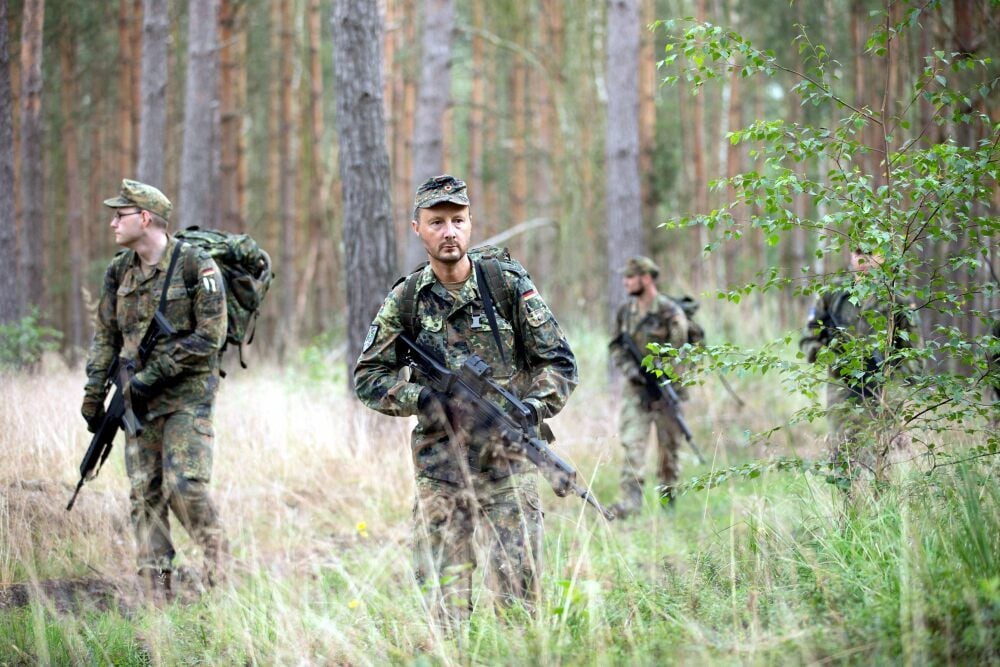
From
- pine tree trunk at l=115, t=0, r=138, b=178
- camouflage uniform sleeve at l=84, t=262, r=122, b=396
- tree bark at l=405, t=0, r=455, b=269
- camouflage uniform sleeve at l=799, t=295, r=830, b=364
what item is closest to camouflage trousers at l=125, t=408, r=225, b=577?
camouflage uniform sleeve at l=84, t=262, r=122, b=396

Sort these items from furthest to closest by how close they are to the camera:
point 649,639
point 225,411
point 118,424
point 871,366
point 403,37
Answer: point 403,37 < point 225,411 < point 871,366 < point 118,424 < point 649,639

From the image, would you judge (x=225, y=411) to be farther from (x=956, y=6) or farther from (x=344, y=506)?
(x=956, y=6)

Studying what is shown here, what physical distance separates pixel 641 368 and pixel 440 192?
4163 millimetres

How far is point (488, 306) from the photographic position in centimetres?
391

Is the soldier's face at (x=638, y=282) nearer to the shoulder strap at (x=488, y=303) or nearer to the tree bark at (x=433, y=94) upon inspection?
the tree bark at (x=433, y=94)

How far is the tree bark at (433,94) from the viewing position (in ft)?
33.7

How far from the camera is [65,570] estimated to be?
215 inches

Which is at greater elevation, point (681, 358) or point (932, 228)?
point (932, 228)

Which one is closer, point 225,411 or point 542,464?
point 542,464

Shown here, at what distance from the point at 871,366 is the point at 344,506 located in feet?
12.6

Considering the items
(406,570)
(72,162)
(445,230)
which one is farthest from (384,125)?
(72,162)

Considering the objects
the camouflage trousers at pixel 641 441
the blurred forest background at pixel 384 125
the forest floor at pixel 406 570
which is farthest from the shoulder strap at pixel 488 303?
the camouflage trousers at pixel 641 441

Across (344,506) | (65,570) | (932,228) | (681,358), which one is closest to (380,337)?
(681,358)

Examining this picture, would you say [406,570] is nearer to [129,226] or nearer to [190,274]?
[190,274]
